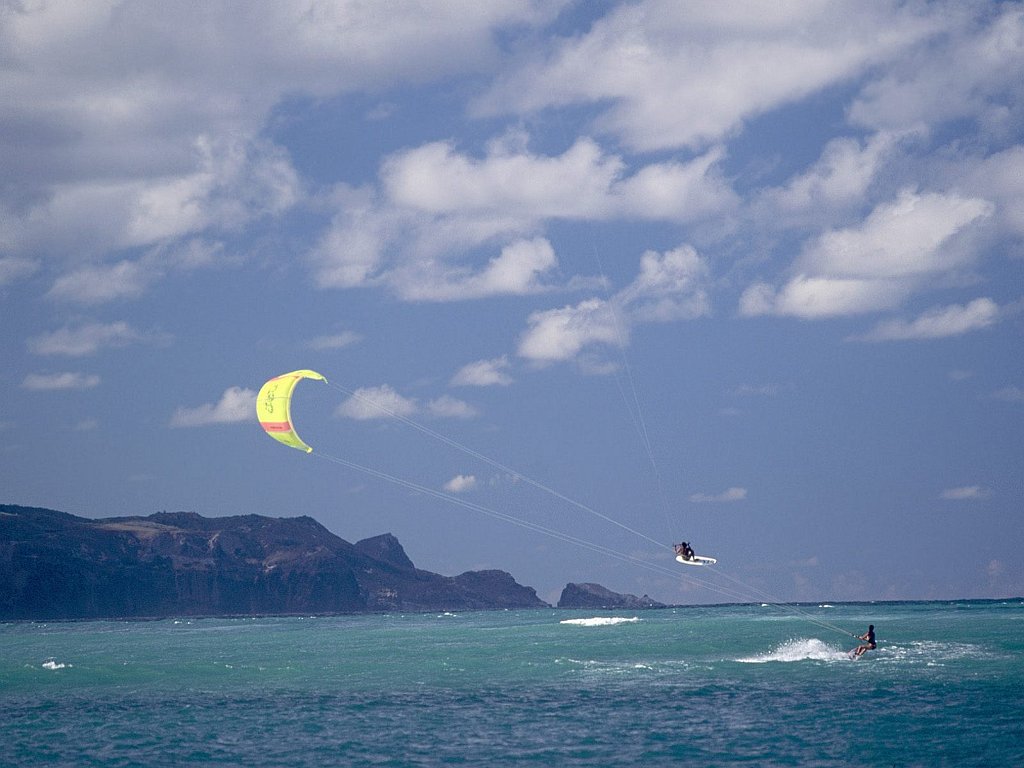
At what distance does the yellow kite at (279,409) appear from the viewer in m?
42.5

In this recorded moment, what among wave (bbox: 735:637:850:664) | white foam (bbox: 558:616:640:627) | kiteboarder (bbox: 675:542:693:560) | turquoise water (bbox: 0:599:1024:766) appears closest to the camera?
turquoise water (bbox: 0:599:1024:766)

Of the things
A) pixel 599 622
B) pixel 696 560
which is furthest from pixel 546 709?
pixel 599 622

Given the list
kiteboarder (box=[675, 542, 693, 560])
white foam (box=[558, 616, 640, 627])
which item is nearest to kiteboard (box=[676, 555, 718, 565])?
kiteboarder (box=[675, 542, 693, 560])

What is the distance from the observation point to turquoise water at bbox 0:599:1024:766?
98.0 ft

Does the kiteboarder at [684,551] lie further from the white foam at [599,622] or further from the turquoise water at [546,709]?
the white foam at [599,622]

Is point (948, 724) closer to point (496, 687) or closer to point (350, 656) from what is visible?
point (496, 687)

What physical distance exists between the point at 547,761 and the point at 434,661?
34076mm

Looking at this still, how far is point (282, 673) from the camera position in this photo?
184 feet

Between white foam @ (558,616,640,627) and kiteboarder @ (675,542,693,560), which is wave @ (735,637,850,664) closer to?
kiteboarder @ (675,542,693,560)

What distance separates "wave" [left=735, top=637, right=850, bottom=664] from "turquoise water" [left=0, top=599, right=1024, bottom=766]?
246 mm

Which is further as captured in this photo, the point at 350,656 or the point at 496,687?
the point at 350,656

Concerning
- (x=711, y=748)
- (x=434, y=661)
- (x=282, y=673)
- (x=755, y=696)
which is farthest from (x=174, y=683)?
(x=711, y=748)

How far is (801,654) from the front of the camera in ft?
182

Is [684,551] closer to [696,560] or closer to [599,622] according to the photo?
[696,560]
